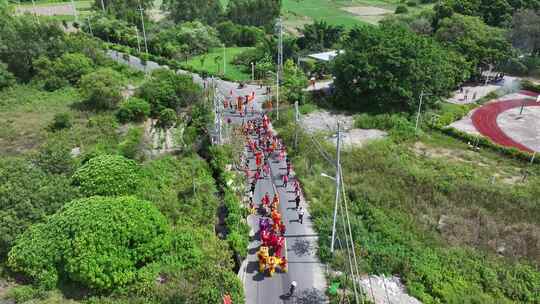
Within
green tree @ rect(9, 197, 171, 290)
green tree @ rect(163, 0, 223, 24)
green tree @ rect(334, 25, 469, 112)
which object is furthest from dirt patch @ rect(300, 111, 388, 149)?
green tree @ rect(163, 0, 223, 24)

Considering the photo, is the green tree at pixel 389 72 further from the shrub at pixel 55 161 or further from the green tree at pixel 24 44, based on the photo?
the green tree at pixel 24 44

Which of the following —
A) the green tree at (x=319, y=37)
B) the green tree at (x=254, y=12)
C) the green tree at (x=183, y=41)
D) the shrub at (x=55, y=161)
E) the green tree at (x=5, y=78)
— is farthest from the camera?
the green tree at (x=254, y=12)

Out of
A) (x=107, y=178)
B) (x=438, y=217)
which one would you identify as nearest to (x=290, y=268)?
(x=438, y=217)

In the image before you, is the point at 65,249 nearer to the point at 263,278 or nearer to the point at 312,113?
the point at 263,278

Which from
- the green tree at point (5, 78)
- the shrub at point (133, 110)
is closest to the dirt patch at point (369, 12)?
the shrub at point (133, 110)

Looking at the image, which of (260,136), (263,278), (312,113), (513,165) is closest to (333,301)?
(263,278)

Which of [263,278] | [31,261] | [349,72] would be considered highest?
[349,72]

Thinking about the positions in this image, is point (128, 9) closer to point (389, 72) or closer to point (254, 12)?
point (254, 12)
